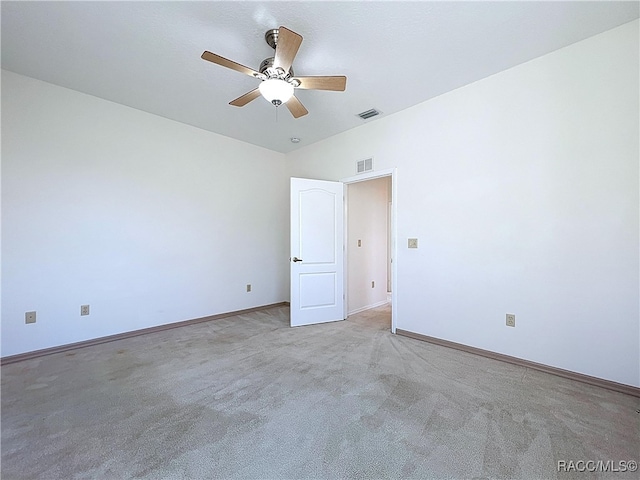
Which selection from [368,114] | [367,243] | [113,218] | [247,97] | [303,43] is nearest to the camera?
[303,43]

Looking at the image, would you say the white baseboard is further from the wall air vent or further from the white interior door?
the wall air vent

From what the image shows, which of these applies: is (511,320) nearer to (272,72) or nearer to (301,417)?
(301,417)

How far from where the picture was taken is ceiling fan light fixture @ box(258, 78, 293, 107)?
6.97 feet

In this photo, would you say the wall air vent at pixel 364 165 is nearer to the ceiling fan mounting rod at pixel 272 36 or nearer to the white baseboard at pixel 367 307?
the ceiling fan mounting rod at pixel 272 36

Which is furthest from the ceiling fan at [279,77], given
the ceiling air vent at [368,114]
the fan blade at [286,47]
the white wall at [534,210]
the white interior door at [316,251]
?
the white interior door at [316,251]

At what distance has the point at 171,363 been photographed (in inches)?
106

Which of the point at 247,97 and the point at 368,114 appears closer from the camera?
the point at 247,97

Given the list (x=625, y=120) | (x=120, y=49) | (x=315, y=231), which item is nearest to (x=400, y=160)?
(x=315, y=231)

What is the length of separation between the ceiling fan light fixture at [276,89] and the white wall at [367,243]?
7.56 feet

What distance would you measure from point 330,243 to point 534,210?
2426mm

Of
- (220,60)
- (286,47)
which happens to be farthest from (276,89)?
(220,60)

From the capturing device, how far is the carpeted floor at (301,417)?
4.79 feet

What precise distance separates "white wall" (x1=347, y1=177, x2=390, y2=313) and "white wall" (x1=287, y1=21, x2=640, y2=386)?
3.58 ft

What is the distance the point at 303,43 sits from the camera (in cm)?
228
